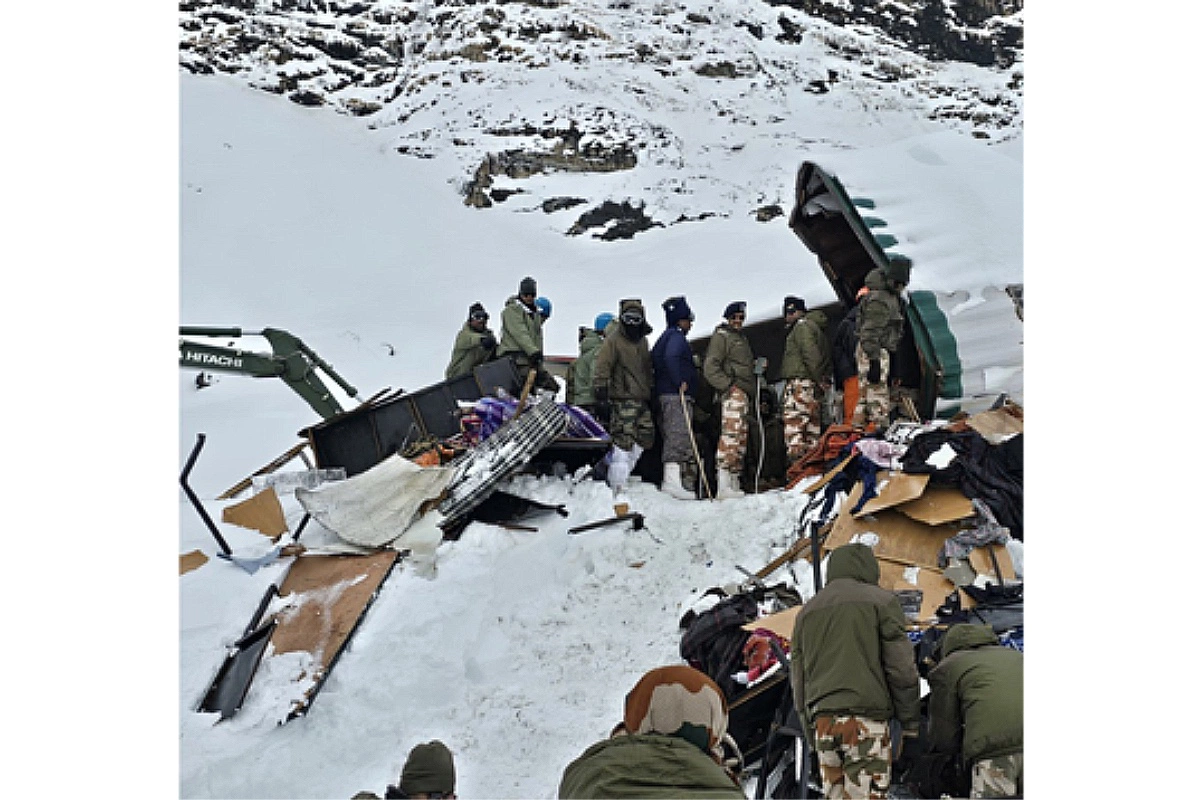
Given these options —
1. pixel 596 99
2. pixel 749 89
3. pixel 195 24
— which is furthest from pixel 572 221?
pixel 195 24

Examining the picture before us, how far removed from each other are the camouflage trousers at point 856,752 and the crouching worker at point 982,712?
23 centimetres

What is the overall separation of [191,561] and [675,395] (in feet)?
12.7

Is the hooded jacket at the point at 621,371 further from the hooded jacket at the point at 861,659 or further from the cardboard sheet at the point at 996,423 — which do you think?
the hooded jacket at the point at 861,659

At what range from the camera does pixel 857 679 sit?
12.1 ft

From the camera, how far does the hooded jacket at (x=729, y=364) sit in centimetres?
848

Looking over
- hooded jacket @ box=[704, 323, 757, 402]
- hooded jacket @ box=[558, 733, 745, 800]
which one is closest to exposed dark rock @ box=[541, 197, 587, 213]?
hooded jacket @ box=[704, 323, 757, 402]

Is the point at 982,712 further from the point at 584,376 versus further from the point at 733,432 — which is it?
the point at 584,376

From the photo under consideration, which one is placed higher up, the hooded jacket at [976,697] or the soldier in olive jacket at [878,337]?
the soldier in olive jacket at [878,337]

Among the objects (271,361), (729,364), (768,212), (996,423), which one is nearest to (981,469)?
(996,423)

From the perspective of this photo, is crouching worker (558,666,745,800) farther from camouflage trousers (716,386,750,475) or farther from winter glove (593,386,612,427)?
winter glove (593,386,612,427)

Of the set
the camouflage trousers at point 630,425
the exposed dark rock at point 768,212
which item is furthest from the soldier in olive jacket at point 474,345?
the exposed dark rock at point 768,212

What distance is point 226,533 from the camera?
6.73m

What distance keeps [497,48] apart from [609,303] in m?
17.6

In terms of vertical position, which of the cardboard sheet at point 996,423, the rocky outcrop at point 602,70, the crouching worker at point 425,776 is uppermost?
the rocky outcrop at point 602,70
